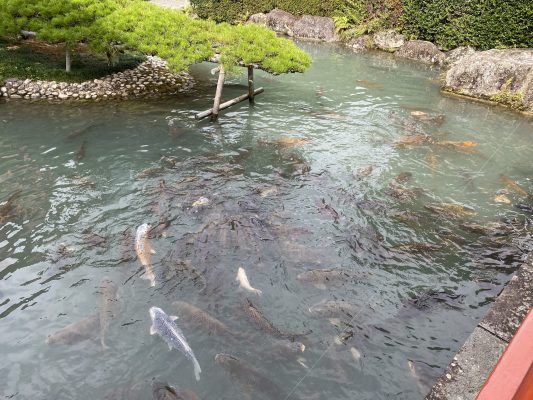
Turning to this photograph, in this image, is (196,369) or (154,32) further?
(154,32)

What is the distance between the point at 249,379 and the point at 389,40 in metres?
25.0

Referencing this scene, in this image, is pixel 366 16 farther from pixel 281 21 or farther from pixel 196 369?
pixel 196 369

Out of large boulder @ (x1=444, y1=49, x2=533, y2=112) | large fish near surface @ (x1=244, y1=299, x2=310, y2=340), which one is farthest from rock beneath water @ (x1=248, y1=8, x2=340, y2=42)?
large fish near surface @ (x1=244, y1=299, x2=310, y2=340)

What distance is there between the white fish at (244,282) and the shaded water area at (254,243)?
12 cm

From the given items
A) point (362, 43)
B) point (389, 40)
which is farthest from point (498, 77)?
point (362, 43)

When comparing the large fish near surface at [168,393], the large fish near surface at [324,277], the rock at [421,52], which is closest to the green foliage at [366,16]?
the rock at [421,52]

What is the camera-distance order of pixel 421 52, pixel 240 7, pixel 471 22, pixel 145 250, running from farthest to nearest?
pixel 240 7
pixel 421 52
pixel 471 22
pixel 145 250

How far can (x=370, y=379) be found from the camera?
537cm

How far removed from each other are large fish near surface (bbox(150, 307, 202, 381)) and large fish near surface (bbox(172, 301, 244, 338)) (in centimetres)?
24

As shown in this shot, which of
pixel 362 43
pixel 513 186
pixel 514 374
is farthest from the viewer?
pixel 362 43

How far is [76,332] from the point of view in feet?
19.3

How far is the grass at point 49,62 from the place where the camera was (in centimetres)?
1524

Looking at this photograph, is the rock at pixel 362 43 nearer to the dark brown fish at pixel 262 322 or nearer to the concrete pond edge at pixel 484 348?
the dark brown fish at pixel 262 322

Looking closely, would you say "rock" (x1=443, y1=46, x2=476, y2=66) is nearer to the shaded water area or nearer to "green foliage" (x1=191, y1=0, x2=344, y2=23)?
the shaded water area
